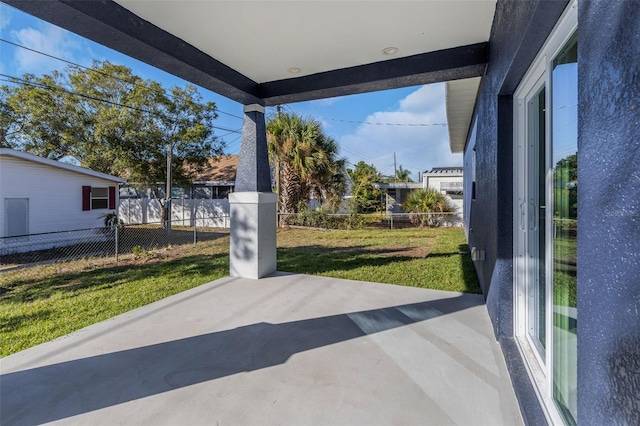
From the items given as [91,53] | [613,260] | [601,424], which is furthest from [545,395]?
[91,53]

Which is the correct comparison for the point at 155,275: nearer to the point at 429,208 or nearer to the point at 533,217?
the point at 533,217

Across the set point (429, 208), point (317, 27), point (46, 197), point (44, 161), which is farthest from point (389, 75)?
point (429, 208)

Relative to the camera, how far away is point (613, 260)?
872mm

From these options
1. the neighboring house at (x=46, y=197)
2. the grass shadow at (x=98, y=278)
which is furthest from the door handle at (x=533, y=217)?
the neighboring house at (x=46, y=197)

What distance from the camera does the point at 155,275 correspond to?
5.70 metres

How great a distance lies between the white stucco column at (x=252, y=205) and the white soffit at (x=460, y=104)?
10.2 ft

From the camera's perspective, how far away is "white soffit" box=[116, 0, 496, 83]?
2766mm

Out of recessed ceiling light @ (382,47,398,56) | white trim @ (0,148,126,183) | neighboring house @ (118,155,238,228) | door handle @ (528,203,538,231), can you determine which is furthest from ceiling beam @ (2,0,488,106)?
neighboring house @ (118,155,238,228)

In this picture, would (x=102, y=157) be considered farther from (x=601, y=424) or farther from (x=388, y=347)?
(x=601, y=424)

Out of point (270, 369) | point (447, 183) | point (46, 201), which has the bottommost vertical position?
point (270, 369)

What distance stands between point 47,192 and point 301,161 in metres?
8.09

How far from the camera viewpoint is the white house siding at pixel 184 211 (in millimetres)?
16141

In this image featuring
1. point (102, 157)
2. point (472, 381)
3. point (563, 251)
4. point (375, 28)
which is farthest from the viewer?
point (102, 157)

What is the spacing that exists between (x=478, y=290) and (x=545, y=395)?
2.78 meters
